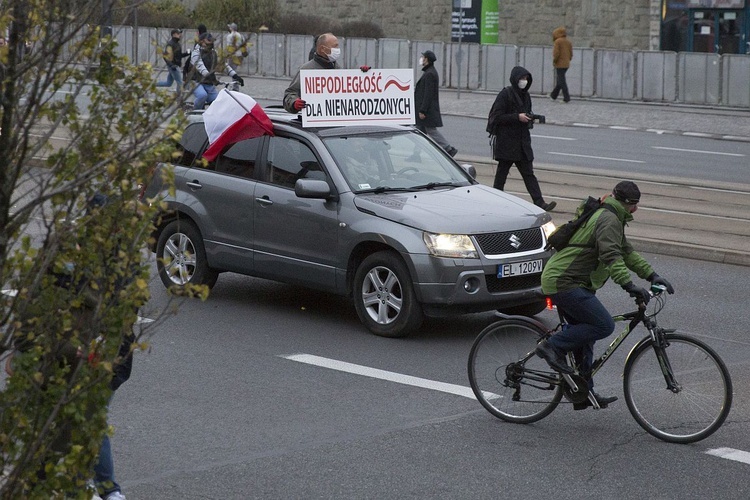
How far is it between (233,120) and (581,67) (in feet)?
81.6

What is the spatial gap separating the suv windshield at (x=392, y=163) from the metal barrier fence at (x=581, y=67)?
17699 millimetres

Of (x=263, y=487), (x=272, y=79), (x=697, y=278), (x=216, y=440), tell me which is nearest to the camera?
(x=263, y=487)

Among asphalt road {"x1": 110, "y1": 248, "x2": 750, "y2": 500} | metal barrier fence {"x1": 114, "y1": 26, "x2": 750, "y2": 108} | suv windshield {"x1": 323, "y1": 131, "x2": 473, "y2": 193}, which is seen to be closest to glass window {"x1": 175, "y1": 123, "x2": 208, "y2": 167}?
suv windshield {"x1": 323, "y1": 131, "x2": 473, "y2": 193}

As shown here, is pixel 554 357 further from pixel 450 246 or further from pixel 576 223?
pixel 450 246

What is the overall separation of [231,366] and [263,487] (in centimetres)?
264

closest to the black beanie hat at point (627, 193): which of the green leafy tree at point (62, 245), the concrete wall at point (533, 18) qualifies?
the green leafy tree at point (62, 245)

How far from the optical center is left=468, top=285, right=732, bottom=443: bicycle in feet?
23.5

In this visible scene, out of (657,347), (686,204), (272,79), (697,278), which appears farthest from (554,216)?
(272,79)

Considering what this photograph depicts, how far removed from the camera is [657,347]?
23.8 ft

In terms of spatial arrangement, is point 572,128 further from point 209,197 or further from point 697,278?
point 209,197

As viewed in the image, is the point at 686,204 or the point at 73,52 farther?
the point at 686,204

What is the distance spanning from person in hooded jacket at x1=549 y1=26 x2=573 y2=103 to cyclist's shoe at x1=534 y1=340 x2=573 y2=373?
2473cm

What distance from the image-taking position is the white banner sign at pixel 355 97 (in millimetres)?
11039

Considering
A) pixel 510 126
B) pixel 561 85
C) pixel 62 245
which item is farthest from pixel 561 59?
pixel 62 245
